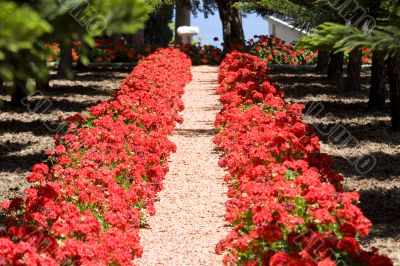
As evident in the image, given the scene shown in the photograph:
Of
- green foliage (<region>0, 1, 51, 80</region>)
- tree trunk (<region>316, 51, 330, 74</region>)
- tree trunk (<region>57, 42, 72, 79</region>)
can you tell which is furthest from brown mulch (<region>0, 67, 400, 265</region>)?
tree trunk (<region>316, 51, 330, 74</region>)

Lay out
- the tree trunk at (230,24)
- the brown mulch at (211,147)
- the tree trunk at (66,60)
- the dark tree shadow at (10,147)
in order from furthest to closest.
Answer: the tree trunk at (230,24)
the dark tree shadow at (10,147)
the brown mulch at (211,147)
the tree trunk at (66,60)

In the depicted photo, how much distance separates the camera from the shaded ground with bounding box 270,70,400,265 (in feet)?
31.2

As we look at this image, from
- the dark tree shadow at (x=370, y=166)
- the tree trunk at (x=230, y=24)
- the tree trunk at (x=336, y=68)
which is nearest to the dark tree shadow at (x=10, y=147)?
the dark tree shadow at (x=370, y=166)

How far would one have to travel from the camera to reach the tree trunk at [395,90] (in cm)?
1554

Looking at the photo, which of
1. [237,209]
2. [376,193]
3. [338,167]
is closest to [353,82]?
[338,167]

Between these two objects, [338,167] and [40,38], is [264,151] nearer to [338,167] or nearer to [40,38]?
[338,167]

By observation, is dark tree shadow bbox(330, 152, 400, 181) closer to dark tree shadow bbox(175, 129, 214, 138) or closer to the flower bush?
dark tree shadow bbox(175, 129, 214, 138)

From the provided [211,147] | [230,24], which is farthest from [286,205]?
[230,24]

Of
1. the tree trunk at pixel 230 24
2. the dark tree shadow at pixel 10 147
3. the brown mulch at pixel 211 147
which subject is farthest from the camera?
the tree trunk at pixel 230 24

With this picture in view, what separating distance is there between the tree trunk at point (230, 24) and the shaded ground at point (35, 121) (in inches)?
245

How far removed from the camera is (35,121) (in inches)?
→ 681

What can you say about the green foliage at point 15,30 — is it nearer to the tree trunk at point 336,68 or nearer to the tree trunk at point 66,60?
the tree trunk at point 66,60

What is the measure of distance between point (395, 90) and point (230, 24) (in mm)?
16564

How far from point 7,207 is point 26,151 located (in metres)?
6.59
